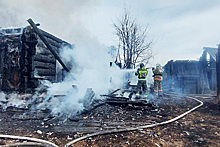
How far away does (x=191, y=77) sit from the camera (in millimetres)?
12641

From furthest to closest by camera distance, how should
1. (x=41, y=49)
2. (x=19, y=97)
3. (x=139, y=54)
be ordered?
(x=139, y=54) → (x=41, y=49) → (x=19, y=97)

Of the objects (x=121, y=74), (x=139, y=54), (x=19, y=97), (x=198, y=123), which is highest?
(x=139, y=54)

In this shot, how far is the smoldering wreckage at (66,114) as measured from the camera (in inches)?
116

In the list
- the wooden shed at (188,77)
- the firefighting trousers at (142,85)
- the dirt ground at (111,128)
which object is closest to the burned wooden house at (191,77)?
the wooden shed at (188,77)

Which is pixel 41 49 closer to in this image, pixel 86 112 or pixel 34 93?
pixel 34 93

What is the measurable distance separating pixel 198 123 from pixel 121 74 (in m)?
8.70

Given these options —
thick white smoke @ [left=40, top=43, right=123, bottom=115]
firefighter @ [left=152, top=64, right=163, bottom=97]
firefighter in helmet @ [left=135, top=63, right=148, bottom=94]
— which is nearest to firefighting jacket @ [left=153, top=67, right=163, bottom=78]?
firefighter @ [left=152, top=64, right=163, bottom=97]

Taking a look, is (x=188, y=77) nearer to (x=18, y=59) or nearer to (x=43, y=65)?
(x=43, y=65)

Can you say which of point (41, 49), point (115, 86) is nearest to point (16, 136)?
point (41, 49)

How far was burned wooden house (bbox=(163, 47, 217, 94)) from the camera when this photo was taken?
41.1 feet

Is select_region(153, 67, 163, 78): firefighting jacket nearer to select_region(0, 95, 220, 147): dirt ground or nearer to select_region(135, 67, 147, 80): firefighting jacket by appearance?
select_region(135, 67, 147, 80): firefighting jacket

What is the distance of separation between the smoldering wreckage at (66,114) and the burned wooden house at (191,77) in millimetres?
6362

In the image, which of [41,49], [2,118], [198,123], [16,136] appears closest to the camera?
[16,136]

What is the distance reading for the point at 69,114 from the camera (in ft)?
14.9
